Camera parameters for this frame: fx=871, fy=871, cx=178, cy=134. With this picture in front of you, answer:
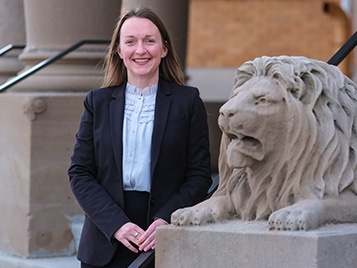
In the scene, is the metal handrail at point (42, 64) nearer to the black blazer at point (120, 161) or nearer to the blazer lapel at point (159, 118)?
the black blazer at point (120, 161)

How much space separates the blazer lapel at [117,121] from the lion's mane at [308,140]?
58cm

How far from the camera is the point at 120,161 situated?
162 inches

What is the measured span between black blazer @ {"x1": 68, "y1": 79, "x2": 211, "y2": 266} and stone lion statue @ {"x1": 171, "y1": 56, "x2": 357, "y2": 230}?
253 mm

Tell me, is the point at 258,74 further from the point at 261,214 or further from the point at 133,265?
the point at 133,265

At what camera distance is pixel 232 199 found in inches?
160

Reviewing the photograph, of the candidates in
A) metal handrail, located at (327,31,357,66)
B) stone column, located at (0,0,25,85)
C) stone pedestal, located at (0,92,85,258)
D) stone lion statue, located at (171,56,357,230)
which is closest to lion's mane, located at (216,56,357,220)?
stone lion statue, located at (171,56,357,230)

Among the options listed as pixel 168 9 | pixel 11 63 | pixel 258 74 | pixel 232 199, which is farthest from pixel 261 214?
pixel 11 63

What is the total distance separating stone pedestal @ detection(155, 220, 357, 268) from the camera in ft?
11.7

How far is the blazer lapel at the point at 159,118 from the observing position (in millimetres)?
4113

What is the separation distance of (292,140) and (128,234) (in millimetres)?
873

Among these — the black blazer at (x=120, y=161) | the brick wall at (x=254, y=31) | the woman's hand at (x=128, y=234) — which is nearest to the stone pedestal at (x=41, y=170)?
the black blazer at (x=120, y=161)

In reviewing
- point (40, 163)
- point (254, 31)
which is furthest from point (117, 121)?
point (254, 31)

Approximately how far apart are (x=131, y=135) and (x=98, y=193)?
318 millimetres

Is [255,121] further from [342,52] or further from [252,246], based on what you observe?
[342,52]
